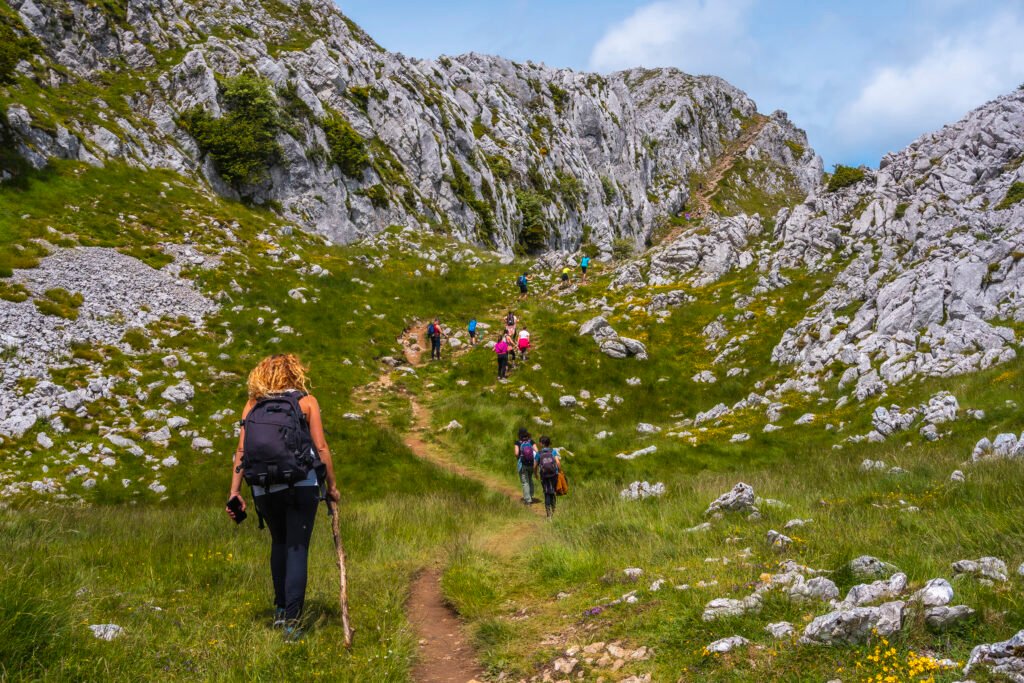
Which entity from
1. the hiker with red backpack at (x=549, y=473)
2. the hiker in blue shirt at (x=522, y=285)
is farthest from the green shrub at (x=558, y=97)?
the hiker with red backpack at (x=549, y=473)

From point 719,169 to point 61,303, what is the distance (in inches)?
5606

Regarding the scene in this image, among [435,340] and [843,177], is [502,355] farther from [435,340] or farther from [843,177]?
[843,177]

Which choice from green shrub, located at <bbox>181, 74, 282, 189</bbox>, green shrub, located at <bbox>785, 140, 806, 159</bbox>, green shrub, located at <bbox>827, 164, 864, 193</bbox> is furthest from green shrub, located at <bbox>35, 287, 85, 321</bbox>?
green shrub, located at <bbox>785, 140, 806, 159</bbox>

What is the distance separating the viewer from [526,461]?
16625 mm

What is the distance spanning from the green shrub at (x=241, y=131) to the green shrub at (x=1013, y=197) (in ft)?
A: 151

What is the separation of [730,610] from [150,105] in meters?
52.4

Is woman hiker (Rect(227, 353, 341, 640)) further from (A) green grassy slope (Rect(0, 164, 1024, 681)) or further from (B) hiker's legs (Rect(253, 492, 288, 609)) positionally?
(A) green grassy slope (Rect(0, 164, 1024, 681))

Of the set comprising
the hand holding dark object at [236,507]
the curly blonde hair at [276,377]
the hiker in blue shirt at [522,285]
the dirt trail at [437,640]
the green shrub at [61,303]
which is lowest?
the dirt trail at [437,640]

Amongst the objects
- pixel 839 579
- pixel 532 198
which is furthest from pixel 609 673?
pixel 532 198

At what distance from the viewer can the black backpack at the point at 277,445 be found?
6270 millimetres

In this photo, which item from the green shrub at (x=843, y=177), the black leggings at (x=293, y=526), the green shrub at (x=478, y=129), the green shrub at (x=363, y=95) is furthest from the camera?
the green shrub at (x=478, y=129)

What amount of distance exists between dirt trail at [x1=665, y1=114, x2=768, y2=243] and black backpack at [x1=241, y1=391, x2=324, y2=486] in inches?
4006

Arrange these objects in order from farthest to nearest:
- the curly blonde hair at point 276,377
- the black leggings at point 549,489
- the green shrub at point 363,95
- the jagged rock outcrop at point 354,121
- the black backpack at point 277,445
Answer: the green shrub at point 363,95
the jagged rock outcrop at point 354,121
the black leggings at point 549,489
the curly blonde hair at point 276,377
the black backpack at point 277,445

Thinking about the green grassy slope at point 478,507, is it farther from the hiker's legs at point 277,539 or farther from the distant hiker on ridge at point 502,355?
the distant hiker on ridge at point 502,355
